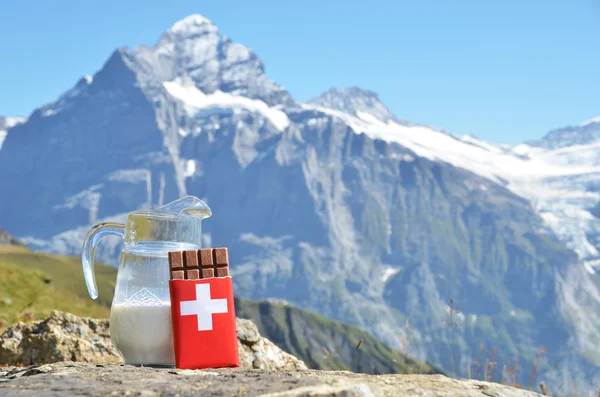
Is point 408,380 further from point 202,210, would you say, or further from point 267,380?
point 202,210

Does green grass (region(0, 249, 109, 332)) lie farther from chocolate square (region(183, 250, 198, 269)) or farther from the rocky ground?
the rocky ground

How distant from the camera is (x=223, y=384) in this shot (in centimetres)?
450

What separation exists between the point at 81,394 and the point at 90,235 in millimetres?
2288

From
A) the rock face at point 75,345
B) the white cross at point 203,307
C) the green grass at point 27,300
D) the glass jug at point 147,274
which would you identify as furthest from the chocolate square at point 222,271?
the green grass at point 27,300

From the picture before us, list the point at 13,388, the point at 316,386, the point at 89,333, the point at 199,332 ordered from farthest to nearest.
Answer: the point at 89,333 < the point at 199,332 < the point at 13,388 < the point at 316,386

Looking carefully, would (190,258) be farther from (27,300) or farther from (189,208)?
(27,300)

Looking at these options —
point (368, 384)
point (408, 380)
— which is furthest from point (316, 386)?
point (408, 380)

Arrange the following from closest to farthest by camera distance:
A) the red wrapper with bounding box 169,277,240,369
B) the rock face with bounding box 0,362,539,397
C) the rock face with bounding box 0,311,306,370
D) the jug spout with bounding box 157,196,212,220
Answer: the rock face with bounding box 0,362,539,397 < the red wrapper with bounding box 169,277,240,369 < the jug spout with bounding box 157,196,212,220 < the rock face with bounding box 0,311,306,370

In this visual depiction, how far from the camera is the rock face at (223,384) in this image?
13.8ft

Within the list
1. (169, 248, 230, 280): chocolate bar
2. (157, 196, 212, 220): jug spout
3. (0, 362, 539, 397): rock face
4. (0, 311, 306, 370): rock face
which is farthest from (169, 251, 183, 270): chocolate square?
(0, 311, 306, 370): rock face

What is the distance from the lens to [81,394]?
432 centimetres

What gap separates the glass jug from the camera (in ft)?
19.5

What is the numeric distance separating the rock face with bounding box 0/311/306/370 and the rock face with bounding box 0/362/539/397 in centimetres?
519

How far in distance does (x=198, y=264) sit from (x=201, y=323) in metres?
0.43
